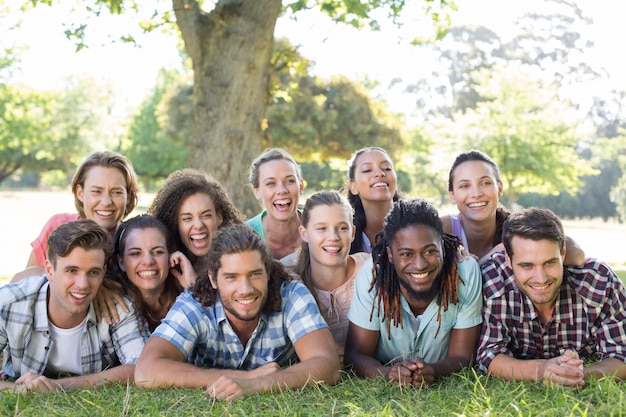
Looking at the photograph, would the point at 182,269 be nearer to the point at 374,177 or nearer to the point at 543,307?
the point at 374,177

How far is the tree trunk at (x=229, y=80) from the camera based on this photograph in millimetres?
9445

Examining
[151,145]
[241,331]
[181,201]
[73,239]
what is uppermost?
[151,145]

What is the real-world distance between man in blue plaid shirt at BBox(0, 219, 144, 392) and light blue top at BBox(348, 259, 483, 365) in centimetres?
159

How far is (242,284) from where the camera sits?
4328 millimetres

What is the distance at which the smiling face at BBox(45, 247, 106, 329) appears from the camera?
4.46 m

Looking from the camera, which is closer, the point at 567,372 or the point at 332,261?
the point at 567,372

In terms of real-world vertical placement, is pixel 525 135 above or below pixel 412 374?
above

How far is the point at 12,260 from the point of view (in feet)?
47.5

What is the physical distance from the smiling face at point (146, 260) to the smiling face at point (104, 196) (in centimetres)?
56

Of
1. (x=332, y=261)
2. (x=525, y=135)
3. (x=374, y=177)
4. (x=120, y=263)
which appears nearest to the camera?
(x=332, y=261)

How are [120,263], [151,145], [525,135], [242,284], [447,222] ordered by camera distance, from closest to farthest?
[242,284] < [120,263] < [447,222] < [525,135] < [151,145]

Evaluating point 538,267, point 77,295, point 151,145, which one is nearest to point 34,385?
point 77,295

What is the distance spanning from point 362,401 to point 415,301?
860mm

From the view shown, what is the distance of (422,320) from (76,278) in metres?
2.31
